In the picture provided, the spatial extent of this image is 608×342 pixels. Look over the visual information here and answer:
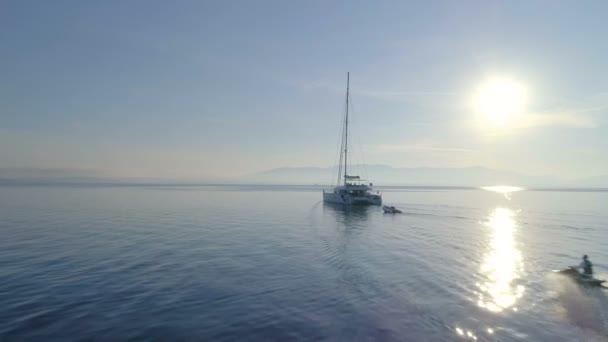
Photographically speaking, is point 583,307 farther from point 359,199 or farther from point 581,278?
point 359,199

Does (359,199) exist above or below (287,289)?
above

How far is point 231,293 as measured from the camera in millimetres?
16828

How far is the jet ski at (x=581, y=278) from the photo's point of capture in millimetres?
20312

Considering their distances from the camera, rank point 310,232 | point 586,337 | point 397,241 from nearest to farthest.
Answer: point 586,337 → point 397,241 → point 310,232

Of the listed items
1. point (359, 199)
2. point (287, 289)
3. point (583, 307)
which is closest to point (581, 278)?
Result: point (583, 307)

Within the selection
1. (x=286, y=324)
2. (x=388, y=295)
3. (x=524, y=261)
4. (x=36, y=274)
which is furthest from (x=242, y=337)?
(x=524, y=261)

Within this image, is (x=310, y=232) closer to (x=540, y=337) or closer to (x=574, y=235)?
(x=540, y=337)

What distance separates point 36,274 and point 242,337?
16.0 metres

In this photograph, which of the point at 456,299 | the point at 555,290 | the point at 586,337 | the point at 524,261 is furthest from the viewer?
the point at 524,261

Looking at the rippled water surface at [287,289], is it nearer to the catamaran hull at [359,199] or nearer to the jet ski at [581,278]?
the jet ski at [581,278]

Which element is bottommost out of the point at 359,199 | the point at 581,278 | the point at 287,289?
the point at 287,289

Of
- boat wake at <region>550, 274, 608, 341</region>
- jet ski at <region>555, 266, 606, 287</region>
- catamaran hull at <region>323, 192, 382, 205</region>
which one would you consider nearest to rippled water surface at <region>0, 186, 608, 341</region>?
boat wake at <region>550, 274, 608, 341</region>

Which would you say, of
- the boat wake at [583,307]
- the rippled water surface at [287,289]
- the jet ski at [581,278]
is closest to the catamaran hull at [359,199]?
the rippled water surface at [287,289]

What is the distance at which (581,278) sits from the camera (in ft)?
68.5
